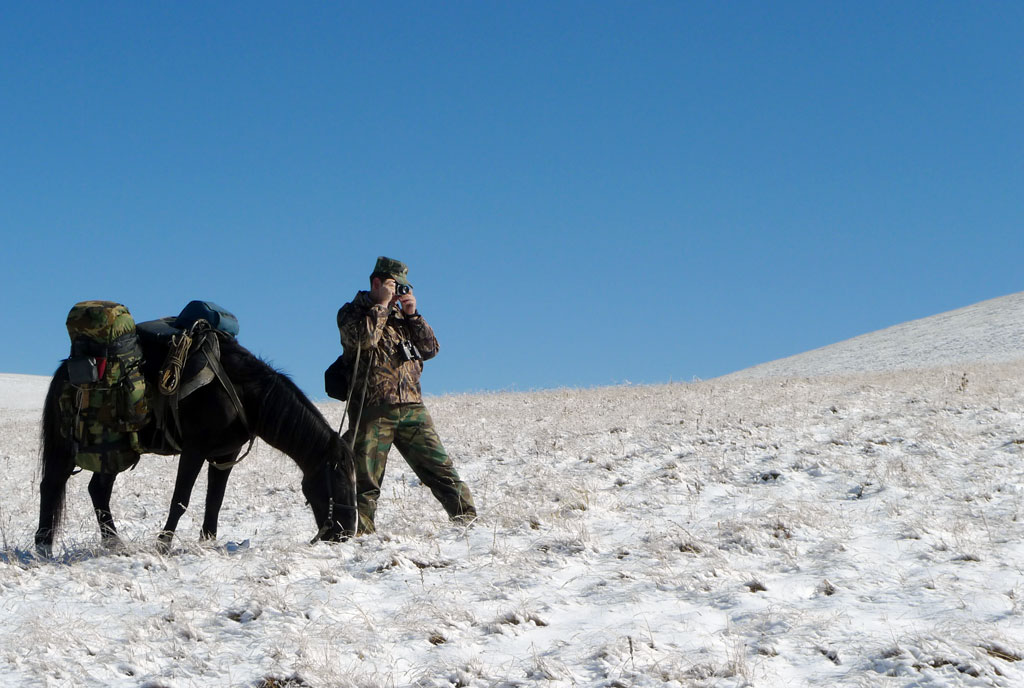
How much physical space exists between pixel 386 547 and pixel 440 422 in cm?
1040

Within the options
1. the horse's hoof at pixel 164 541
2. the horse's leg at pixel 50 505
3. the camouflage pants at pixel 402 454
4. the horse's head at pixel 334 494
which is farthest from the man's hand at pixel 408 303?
the horse's leg at pixel 50 505

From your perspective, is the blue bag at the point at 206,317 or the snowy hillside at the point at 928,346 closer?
the blue bag at the point at 206,317

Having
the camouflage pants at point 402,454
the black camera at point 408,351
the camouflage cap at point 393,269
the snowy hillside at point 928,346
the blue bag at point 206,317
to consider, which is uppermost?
the snowy hillside at point 928,346

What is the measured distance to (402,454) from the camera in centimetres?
823

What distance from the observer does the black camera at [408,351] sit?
8133 mm

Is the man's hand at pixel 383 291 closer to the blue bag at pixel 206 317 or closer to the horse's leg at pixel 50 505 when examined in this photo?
the blue bag at pixel 206 317

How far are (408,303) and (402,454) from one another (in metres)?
1.46

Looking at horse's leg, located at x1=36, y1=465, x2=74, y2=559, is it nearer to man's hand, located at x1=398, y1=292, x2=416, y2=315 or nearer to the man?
the man

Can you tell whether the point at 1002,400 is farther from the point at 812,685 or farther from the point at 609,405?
the point at 812,685

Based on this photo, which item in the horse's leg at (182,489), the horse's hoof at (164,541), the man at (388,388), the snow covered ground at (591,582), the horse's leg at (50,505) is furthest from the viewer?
the man at (388,388)

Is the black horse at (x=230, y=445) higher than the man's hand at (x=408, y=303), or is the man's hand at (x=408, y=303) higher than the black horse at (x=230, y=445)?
the man's hand at (x=408, y=303)

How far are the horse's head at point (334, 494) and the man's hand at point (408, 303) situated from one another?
1.46 m

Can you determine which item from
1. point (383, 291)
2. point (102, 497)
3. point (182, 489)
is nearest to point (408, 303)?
point (383, 291)

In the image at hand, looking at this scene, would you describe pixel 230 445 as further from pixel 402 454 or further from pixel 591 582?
pixel 591 582
